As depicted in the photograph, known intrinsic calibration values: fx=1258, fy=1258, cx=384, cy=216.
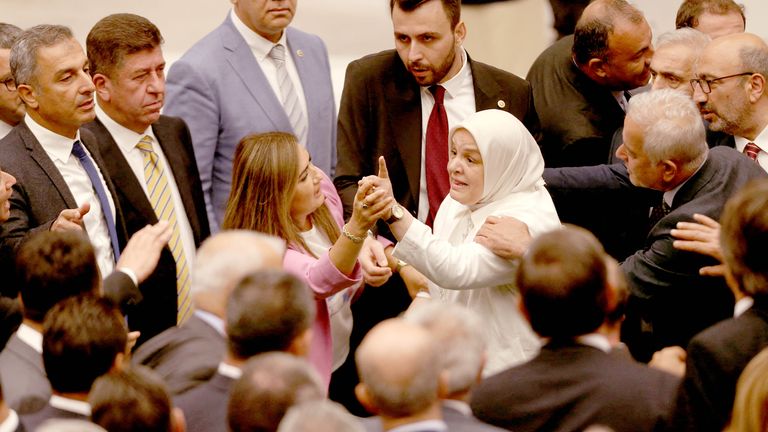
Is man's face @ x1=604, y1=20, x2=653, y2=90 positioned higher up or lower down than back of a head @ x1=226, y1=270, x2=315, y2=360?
lower down

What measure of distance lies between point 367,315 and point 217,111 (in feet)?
3.04

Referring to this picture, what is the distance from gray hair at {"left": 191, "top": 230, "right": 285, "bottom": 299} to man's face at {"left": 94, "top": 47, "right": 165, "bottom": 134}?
3.96ft

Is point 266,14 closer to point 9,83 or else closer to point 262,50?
point 262,50

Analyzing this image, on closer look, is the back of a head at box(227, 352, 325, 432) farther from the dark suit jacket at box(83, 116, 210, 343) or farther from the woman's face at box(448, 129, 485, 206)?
the dark suit jacket at box(83, 116, 210, 343)

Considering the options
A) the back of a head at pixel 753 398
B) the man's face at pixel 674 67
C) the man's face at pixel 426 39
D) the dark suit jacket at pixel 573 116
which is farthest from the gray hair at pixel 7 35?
the back of a head at pixel 753 398

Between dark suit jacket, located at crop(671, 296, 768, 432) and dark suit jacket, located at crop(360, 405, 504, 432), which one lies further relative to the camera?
dark suit jacket, located at crop(671, 296, 768, 432)

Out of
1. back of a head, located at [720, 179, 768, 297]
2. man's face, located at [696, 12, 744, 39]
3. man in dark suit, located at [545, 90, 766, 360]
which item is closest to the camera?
back of a head, located at [720, 179, 768, 297]

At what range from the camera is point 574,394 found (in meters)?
2.68

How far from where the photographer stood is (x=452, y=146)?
3957 mm

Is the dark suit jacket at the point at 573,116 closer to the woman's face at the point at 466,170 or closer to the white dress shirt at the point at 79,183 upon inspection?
the woman's face at the point at 466,170

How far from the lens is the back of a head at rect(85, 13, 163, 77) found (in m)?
4.29

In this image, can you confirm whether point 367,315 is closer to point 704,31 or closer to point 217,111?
point 217,111

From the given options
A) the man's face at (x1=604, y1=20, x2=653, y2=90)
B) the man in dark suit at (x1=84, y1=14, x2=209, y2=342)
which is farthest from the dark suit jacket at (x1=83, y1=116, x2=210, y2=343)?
the man's face at (x1=604, y1=20, x2=653, y2=90)

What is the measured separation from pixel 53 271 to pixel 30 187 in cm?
82
